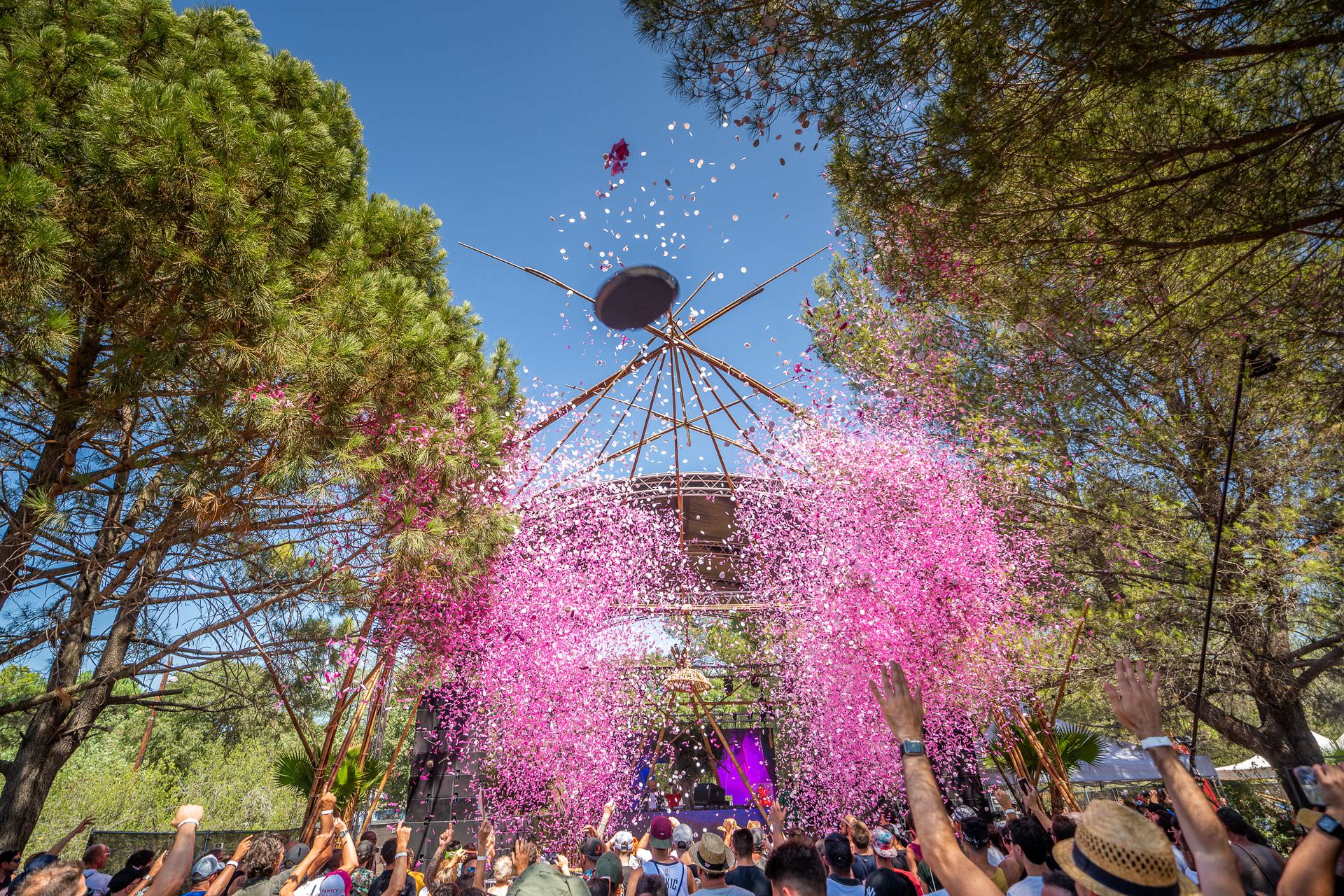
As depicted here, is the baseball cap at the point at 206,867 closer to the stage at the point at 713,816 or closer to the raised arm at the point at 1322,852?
the raised arm at the point at 1322,852

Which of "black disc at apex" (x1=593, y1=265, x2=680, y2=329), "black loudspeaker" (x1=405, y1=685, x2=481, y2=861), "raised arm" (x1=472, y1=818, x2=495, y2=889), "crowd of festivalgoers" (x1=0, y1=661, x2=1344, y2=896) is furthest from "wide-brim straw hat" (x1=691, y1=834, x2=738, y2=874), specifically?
"black loudspeaker" (x1=405, y1=685, x2=481, y2=861)

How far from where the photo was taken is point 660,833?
4805mm

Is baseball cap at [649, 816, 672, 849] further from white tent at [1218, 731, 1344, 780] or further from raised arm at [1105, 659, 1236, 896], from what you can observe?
white tent at [1218, 731, 1344, 780]

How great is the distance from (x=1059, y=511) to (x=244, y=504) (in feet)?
32.5

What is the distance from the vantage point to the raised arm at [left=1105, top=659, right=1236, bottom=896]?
1.88m

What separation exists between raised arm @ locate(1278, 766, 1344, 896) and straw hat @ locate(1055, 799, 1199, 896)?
17.0 inches

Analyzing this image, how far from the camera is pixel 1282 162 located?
4074mm

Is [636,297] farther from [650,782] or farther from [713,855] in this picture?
[650,782]

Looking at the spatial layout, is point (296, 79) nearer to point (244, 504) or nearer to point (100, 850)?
point (244, 504)

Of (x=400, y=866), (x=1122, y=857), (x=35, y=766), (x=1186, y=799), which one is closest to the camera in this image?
(x=1122, y=857)

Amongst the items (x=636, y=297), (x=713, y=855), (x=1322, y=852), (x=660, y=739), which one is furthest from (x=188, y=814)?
(x=660, y=739)

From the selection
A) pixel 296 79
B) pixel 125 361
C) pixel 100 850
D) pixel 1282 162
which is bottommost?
pixel 100 850

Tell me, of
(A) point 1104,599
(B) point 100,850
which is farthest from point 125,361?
(A) point 1104,599

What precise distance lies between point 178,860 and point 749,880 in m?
2.79
